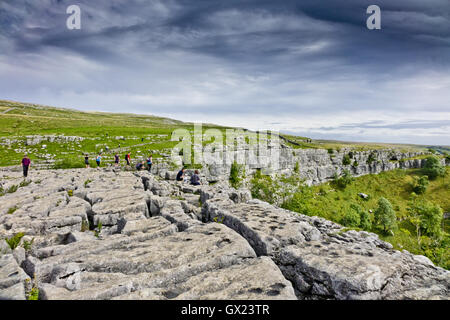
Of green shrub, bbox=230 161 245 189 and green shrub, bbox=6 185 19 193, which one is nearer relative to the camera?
green shrub, bbox=6 185 19 193

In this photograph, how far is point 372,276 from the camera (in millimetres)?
5676

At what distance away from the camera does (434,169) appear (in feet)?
424

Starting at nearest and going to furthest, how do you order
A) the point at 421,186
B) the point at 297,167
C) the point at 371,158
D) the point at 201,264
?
the point at 201,264, the point at 297,167, the point at 421,186, the point at 371,158

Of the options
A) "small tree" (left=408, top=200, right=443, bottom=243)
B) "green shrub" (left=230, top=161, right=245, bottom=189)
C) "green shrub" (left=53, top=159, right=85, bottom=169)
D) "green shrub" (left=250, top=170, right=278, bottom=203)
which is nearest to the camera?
"green shrub" (left=53, top=159, right=85, bottom=169)

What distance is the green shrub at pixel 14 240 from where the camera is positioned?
858 centimetres

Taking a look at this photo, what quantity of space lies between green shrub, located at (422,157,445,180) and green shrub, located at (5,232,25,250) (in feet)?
615

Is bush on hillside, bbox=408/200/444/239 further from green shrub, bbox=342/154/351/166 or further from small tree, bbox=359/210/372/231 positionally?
green shrub, bbox=342/154/351/166

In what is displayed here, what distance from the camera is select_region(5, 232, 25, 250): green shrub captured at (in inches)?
338

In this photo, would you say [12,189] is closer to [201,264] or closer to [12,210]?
[12,210]

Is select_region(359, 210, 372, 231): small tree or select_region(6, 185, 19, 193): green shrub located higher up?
select_region(6, 185, 19, 193): green shrub

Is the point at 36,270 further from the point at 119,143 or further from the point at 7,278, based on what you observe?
the point at 119,143

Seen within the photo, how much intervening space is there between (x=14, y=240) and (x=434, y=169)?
18768 centimetres

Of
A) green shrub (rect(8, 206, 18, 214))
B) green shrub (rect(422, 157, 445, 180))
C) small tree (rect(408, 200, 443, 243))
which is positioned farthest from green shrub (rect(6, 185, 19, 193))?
green shrub (rect(422, 157, 445, 180))

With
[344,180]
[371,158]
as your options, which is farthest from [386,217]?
[371,158]
